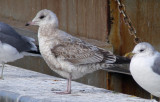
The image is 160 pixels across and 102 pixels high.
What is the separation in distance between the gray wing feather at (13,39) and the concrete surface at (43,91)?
358 mm

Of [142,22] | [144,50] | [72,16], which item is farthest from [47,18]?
[72,16]

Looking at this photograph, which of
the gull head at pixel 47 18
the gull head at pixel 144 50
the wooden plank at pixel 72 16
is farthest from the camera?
the wooden plank at pixel 72 16

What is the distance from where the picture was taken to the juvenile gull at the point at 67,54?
20.8ft

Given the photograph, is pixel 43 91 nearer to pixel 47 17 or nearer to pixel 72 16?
pixel 47 17

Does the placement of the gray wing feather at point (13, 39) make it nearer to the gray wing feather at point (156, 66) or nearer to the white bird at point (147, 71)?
the white bird at point (147, 71)

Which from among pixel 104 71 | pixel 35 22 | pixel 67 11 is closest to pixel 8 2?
pixel 67 11

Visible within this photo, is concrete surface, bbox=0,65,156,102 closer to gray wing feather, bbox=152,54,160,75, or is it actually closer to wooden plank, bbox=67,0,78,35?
gray wing feather, bbox=152,54,160,75

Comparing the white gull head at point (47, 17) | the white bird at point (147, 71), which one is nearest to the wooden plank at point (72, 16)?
the white gull head at point (47, 17)

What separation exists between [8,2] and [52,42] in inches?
193

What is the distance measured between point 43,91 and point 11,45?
1.35 m

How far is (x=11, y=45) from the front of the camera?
768cm

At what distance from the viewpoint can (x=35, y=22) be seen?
6.65m

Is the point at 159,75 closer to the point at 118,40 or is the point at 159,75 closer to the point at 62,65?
the point at 62,65

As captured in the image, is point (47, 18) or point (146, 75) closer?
point (146, 75)
